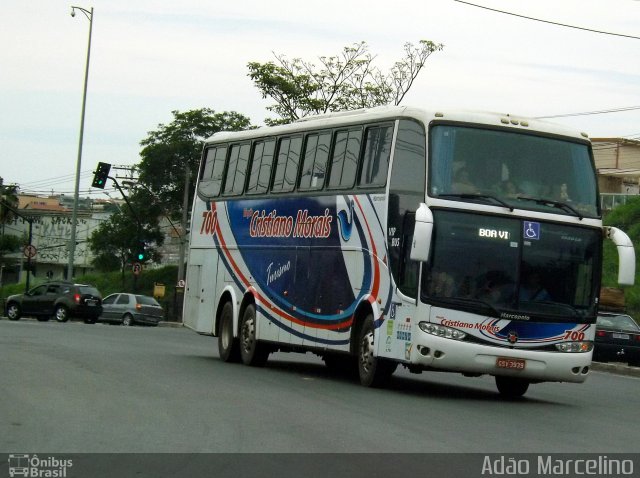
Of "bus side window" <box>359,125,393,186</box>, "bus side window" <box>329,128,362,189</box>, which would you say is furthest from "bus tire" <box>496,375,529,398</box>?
"bus side window" <box>329,128,362,189</box>

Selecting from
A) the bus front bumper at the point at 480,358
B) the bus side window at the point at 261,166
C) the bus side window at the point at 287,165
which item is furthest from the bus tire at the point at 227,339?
the bus front bumper at the point at 480,358

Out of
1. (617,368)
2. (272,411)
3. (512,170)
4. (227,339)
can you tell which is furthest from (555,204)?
(617,368)

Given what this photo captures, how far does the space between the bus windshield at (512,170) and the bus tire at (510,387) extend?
2.89 metres

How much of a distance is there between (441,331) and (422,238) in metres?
1.39

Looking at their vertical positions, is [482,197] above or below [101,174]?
below

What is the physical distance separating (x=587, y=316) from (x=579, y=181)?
6.11 feet

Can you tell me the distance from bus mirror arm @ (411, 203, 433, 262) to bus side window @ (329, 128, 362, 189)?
3169 millimetres

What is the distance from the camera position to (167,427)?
11.7 metres

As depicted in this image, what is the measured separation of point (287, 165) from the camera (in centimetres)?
2147

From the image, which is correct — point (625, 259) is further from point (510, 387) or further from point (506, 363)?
point (510, 387)

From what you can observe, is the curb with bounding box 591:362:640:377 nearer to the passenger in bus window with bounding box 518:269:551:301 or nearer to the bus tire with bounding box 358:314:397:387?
the bus tire with bounding box 358:314:397:387

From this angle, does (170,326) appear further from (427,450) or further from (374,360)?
(427,450)

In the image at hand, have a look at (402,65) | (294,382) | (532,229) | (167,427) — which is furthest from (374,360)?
(402,65)

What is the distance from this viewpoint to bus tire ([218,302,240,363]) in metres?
23.1
